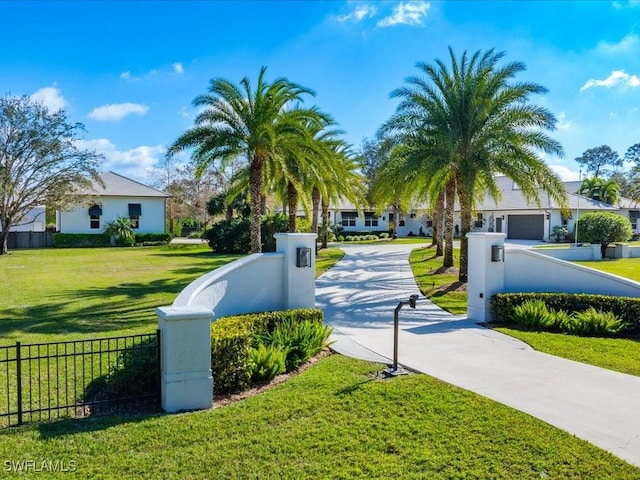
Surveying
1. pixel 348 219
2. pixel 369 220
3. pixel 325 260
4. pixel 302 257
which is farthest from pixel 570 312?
pixel 369 220

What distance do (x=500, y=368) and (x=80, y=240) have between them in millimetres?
38091

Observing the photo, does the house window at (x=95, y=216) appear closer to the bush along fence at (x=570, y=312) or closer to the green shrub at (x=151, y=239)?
the green shrub at (x=151, y=239)

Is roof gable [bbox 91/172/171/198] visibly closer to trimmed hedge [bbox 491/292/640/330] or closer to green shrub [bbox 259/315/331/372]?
green shrub [bbox 259/315/331/372]

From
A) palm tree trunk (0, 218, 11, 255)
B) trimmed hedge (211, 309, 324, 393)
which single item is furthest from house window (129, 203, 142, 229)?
trimmed hedge (211, 309, 324, 393)

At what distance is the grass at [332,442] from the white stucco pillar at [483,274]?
17.6 feet

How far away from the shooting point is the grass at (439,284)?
44.2 feet

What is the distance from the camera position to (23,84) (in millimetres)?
29469

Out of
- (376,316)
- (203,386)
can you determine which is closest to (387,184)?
(376,316)

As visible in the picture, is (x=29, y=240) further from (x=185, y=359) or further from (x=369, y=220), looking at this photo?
(x=185, y=359)

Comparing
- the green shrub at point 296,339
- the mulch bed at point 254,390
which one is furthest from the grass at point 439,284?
the mulch bed at point 254,390

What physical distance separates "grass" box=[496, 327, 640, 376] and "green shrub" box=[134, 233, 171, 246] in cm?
3484

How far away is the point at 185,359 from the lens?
19.6 ft

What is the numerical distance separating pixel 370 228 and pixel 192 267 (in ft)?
106

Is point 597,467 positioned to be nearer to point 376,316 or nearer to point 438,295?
point 376,316
